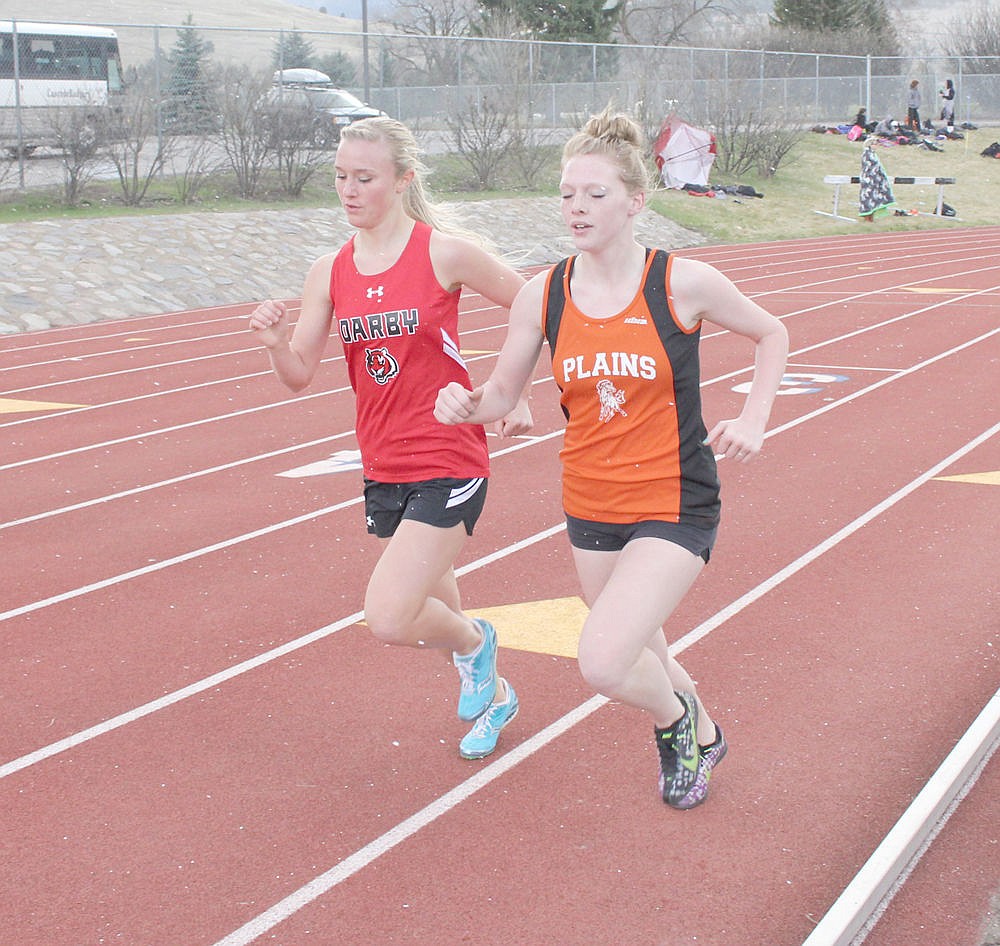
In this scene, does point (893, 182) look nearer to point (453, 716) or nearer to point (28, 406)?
point (28, 406)

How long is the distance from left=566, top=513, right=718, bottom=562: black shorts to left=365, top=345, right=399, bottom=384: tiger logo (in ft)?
2.40

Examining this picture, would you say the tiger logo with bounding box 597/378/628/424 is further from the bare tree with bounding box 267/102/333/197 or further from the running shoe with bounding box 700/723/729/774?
the bare tree with bounding box 267/102/333/197

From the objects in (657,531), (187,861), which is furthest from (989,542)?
(187,861)

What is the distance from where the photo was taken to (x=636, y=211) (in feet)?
12.1

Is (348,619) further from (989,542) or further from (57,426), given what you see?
(57,426)

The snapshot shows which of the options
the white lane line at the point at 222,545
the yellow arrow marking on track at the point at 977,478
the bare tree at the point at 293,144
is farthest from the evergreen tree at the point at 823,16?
the yellow arrow marking on track at the point at 977,478

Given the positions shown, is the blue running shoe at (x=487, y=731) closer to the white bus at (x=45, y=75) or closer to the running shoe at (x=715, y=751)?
the running shoe at (x=715, y=751)

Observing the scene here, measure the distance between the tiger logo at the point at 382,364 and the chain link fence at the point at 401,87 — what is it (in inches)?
789

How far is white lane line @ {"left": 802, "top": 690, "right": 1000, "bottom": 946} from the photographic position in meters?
3.16

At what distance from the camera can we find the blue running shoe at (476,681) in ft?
14.5

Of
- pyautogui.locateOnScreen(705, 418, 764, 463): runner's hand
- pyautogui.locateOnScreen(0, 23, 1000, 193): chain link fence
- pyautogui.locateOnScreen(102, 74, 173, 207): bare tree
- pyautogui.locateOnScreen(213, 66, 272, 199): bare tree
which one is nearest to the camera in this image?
pyautogui.locateOnScreen(705, 418, 764, 463): runner's hand

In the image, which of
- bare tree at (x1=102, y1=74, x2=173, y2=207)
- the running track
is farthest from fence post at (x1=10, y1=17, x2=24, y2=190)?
the running track

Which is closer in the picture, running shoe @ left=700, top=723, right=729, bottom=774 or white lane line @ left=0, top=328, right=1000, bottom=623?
running shoe @ left=700, top=723, right=729, bottom=774

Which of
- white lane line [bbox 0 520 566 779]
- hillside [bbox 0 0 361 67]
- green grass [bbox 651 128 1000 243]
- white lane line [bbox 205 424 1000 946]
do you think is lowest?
white lane line [bbox 0 520 566 779]
